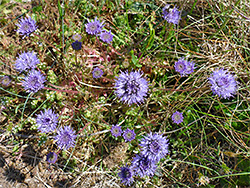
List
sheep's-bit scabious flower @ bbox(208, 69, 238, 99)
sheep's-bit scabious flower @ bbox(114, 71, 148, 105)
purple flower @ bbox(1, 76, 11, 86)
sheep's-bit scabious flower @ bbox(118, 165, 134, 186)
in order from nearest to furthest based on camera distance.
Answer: sheep's-bit scabious flower @ bbox(114, 71, 148, 105)
sheep's-bit scabious flower @ bbox(208, 69, 238, 99)
sheep's-bit scabious flower @ bbox(118, 165, 134, 186)
purple flower @ bbox(1, 76, 11, 86)

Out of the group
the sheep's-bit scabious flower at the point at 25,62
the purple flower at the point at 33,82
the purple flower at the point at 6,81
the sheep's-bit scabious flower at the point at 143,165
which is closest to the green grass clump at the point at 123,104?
the purple flower at the point at 6,81

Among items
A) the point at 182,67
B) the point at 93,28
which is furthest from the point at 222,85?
the point at 93,28

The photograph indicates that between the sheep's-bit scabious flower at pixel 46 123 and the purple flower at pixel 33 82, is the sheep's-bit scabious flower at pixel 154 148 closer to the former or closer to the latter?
the sheep's-bit scabious flower at pixel 46 123

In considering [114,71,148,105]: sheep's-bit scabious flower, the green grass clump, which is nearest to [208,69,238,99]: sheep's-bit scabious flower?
the green grass clump

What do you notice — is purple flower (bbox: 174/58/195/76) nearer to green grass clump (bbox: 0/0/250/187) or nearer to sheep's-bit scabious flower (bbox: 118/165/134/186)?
green grass clump (bbox: 0/0/250/187)

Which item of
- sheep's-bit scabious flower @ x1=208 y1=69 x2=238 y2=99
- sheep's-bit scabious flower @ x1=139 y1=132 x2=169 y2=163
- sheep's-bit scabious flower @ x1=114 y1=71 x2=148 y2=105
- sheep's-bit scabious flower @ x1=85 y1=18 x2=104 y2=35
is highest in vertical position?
sheep's-bit scabious flower @ x1=85 y1=18 x2=104 y2=35

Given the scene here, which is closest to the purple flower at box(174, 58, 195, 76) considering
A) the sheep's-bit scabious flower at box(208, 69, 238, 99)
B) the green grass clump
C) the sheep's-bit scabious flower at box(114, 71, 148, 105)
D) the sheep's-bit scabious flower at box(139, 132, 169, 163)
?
the green grass clump

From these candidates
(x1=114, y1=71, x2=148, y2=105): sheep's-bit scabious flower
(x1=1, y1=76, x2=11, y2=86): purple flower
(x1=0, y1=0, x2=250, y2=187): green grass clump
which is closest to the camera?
(x1=114, y1=71, x2=148, y2=105): sheep's-bit scabious flower

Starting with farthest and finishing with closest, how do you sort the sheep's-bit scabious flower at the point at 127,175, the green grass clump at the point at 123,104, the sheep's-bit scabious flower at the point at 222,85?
the green grass clump at the point at 123,104 → the sheep's-bit scabious flower at the point at 127,175 → the sheep's-bit scabious flower at the point at 222,85

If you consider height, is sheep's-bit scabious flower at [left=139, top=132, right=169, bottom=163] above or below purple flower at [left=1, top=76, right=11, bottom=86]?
below

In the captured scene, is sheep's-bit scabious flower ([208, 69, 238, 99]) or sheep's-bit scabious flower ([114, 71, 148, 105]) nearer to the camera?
sheep's-bit scabious flower ([114, 71, 148, 105])

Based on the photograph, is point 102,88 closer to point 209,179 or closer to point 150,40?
point 150,40

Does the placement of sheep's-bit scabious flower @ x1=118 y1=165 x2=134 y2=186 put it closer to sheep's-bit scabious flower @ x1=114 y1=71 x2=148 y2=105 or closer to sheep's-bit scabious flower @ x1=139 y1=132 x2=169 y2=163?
sheep's-bit scabious flower @ x1=139 y1=132 x2=169 y2=163

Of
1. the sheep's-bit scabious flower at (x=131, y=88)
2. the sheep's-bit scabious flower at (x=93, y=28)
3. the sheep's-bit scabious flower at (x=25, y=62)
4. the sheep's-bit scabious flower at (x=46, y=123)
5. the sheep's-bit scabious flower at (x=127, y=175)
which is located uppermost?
the sheep's-bit scabious flower at (x=93, y=28)
